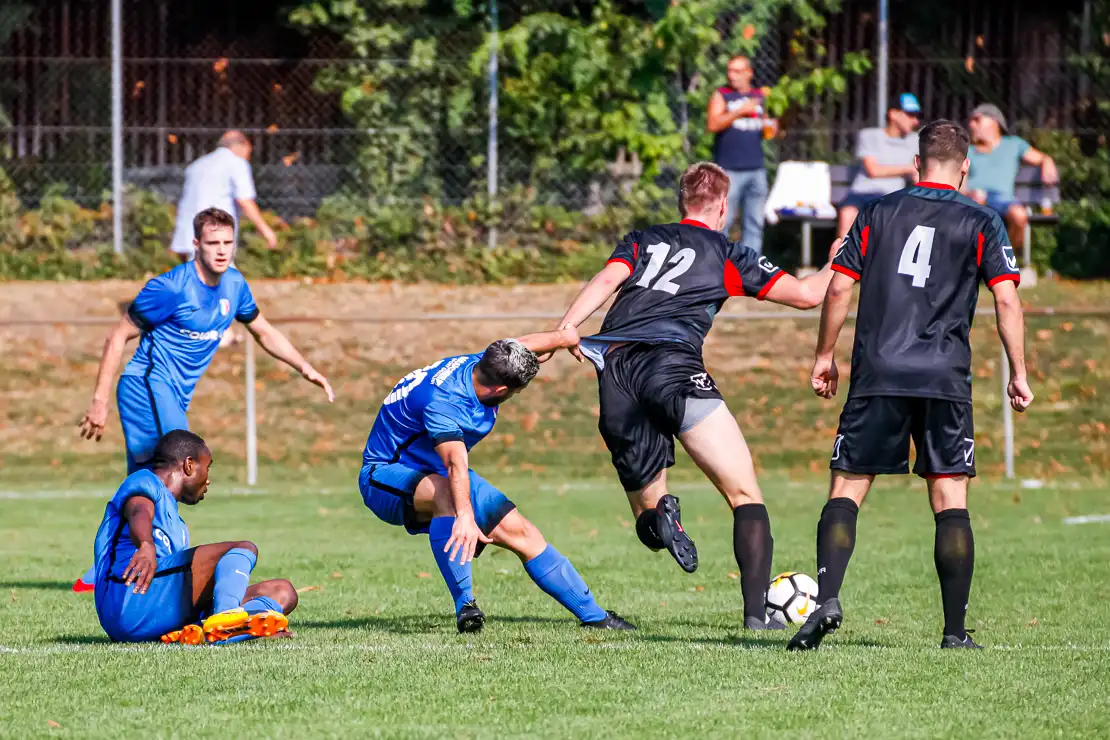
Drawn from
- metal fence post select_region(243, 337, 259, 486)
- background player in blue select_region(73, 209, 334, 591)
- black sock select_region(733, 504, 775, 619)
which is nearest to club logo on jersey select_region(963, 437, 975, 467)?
black sock select_region(733, 504, 775, 619)

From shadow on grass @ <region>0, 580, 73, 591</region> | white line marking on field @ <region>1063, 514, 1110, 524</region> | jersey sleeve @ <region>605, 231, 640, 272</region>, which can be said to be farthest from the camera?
white line marking on field @ <region>1063, 514, 1110, 524</region>

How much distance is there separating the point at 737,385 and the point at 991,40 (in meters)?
7.72

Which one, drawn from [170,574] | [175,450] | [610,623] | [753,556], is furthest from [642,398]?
[170,574]

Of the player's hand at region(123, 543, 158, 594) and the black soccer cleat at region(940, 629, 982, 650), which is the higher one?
the player's hand at region(123, 543, 158, 594)

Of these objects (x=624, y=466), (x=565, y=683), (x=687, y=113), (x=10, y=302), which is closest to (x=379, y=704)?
(x=565, y=683)

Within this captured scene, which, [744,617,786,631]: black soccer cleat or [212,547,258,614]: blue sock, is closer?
[212,547,258,614]: blue sock

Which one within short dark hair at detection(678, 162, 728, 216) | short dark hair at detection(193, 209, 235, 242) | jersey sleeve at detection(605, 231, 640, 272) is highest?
short dark hair at detection(678, 162, 728, 216)

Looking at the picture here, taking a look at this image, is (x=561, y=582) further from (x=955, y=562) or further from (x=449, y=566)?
(x=955, y=562)

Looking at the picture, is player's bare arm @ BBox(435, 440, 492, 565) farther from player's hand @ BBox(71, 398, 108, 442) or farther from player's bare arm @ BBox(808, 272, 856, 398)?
player's hand @ BBox(71, 398, 108, 442)

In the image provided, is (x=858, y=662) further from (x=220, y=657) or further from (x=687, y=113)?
(x=687, y=113)

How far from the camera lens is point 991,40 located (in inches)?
843

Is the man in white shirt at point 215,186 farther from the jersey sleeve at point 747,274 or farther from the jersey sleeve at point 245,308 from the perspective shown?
the jersey sleeve at point 747,274

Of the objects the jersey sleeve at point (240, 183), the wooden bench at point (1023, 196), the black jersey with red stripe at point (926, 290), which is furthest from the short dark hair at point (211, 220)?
the wooden bench at point (1023, 196)

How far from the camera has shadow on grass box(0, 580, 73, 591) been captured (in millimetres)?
8914
